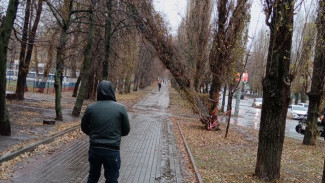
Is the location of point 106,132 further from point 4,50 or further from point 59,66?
point 59,66

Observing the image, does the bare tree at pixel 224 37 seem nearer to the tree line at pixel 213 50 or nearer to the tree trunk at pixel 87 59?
the tree line at pixel 213 50

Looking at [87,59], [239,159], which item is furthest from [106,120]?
[87,59]

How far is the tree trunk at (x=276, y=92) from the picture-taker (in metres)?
7.86

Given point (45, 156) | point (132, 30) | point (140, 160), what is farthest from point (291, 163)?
point (132, 30)

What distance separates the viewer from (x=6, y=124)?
1082 centimetres

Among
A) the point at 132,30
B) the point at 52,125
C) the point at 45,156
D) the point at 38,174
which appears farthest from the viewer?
the point at 132,30

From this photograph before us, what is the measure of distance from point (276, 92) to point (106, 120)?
442 centimetres

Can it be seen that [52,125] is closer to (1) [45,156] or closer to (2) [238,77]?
(1) [45,156]

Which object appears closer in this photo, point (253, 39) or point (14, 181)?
point (14, 181)

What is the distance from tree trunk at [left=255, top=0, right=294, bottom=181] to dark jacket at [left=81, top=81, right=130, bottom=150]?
4.11 m

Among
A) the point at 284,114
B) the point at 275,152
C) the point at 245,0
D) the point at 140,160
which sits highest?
the point at 245,0

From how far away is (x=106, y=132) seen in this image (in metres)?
4.72

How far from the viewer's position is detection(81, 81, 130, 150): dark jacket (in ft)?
15.5

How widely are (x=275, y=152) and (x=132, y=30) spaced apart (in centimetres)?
1315
